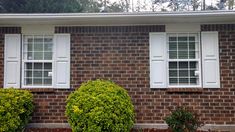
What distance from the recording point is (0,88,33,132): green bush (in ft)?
23.3

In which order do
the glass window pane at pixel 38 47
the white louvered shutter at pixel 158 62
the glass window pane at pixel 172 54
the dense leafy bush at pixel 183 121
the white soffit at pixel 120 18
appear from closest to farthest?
the dense leafy bush at pixel 183 121 → the white soffit at pixel 120 18 → the white louvered shutter at pixel 158 62 → the glass window pane at pixel 172 54 → the glass window pane at pixel 38 47

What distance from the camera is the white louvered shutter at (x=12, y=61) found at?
28.1 feet

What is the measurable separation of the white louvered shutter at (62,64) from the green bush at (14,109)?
0.94m

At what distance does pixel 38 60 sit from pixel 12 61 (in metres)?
0.70

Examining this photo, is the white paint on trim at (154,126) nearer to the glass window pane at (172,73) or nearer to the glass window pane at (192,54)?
the glass window pane at (172,73)

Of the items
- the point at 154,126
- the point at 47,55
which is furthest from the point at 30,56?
the point at 154,126

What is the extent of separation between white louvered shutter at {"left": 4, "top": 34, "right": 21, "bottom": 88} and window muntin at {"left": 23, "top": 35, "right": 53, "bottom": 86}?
18 centimetres

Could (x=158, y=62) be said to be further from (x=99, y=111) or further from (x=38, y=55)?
(x=38, y=55)

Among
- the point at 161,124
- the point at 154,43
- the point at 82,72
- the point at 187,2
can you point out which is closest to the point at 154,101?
the point at 161,124

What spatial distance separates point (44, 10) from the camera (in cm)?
1769

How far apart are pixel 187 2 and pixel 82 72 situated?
19636mm

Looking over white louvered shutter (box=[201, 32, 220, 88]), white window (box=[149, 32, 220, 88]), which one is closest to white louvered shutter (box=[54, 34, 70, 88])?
white window (box=[149, 32, 220, 88])

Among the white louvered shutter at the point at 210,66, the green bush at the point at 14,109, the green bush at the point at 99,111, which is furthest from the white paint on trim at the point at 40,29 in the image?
the white louvered shutter at the point at 210,66

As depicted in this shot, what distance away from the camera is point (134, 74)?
8.41 meters
